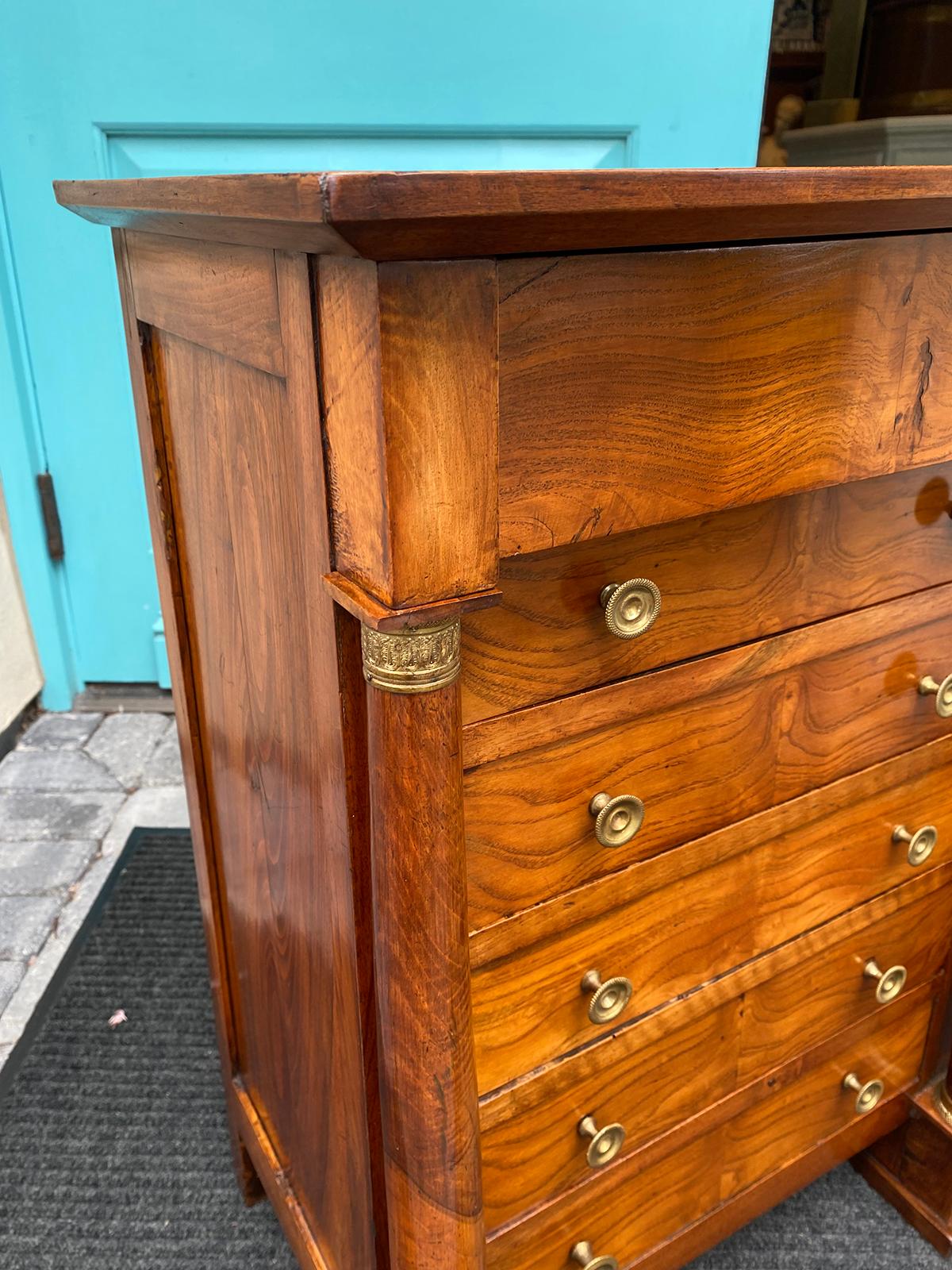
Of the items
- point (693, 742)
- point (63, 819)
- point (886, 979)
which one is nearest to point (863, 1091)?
point (886, 979)

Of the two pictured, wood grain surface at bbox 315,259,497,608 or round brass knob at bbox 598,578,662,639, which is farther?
round brass knob at bbox 598,578,662,639

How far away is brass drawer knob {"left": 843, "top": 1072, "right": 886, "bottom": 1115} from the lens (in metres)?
1.10

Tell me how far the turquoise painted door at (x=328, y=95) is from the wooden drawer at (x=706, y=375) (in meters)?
1.01

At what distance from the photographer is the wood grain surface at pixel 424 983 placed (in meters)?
0.59

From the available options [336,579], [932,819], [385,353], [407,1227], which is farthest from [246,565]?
[932,819]

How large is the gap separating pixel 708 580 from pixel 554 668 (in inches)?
5.7

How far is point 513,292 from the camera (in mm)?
526

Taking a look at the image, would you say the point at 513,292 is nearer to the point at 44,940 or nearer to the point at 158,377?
the point at 158,377

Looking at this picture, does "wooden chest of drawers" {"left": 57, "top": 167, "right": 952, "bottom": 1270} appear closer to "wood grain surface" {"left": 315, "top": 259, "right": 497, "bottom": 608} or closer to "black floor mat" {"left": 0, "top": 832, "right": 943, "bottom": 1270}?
"wood grain surface" {"left": 315, "top": 259, "right": 497, "bottom": 608}

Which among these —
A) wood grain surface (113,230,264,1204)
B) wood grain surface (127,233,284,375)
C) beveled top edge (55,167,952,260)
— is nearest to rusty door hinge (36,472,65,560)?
wood grain surface (113,230,264,1204)

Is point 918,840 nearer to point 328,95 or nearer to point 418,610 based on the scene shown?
point 418,610

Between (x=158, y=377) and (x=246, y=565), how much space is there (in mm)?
216

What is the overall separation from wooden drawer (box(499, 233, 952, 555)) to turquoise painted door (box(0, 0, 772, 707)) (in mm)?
1007

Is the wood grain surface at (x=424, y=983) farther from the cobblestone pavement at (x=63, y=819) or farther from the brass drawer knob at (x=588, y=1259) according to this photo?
the cobblestone pavement at (x=63, y=819)
